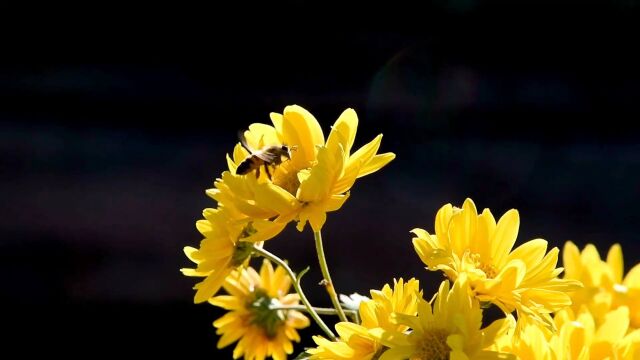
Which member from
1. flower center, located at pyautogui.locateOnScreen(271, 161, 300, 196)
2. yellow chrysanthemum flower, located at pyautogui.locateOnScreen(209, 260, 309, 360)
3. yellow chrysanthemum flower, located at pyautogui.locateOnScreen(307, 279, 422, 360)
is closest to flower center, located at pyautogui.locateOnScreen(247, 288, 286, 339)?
yellow chrysanthemum flower, located at pyautogui.locateOnScreen(209, 260, 309, 360)

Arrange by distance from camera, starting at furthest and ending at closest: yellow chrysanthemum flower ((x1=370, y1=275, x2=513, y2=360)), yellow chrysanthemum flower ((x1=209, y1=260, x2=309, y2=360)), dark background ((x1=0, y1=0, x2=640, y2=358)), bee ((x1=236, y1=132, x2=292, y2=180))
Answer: dark background ((x1=0, y1=0, x2=640, y2=358)) → yellow chrysanthemum flower ((x1=209, y1=260, x2=309, y2=360)) → bee ((x1=236, y1=132, x2=292, y2=180)) → yellow chrysanthemum flower ((x1=370, y1=275, x2=513, y2=360))

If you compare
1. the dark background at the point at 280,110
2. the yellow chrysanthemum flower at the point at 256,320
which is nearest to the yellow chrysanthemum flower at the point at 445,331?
the yellow chrysanthemum flower at the point at 256,320

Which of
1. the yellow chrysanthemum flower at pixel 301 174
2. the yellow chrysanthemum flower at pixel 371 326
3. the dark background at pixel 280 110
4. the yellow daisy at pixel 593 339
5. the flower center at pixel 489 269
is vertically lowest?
the yellow daisy at pixel 593 339

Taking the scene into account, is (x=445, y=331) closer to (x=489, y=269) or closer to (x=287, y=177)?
(x=489, y=269)

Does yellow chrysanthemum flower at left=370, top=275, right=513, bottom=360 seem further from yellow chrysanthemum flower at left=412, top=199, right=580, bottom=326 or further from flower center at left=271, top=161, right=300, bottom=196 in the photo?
flower center at left=271, top=161, right=300, bottom=196

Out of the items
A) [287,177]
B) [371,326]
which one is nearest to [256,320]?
[287,177]

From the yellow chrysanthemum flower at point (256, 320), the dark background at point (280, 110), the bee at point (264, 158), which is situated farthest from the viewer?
the dark background at point (280, 110)

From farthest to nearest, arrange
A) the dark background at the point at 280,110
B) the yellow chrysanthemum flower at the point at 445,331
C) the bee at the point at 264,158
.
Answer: the dark background at the point at 280,110 → the bee at the point at 264,158 → the yellow chrysanthemum flower at the point at 445,331

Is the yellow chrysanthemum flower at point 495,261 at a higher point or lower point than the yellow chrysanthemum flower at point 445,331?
higher

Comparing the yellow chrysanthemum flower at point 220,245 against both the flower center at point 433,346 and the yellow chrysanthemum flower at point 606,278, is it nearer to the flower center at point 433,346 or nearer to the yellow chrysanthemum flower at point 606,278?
the flower center at point 433,346

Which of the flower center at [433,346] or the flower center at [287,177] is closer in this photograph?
the flower center at [433,346]
